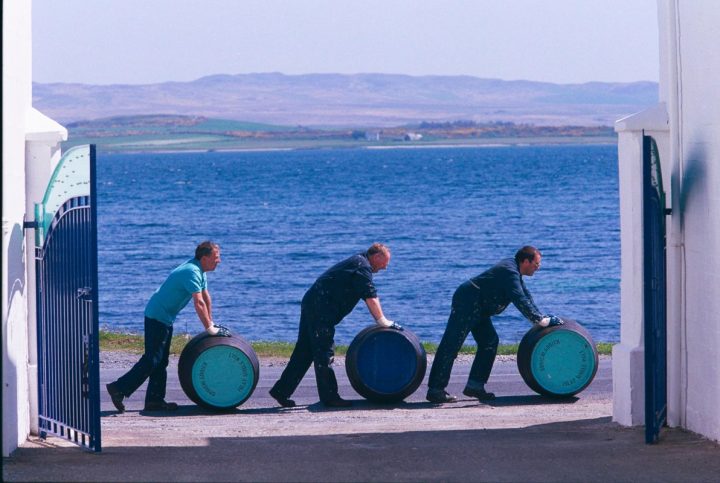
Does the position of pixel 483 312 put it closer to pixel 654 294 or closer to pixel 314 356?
pixel 314 356

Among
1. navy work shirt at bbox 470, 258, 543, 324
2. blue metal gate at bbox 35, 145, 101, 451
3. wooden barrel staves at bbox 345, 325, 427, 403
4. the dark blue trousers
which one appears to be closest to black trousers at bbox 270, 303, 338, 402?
wooden barrel staves at bbox 345, 325, 427, 403

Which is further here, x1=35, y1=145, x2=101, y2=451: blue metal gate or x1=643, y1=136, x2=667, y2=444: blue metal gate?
x1=35, y1=145, x2=101, y2=451: blue metal gate

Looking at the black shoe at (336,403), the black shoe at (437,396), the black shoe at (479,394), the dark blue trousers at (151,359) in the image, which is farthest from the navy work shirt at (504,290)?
the dark blue trousers at (151,359)

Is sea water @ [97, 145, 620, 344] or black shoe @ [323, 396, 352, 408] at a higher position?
black shoe @ [323, 396, 352, 408]

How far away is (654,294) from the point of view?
1016cm

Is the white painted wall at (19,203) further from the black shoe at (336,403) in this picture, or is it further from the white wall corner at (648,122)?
the white wall corner at (648,122)

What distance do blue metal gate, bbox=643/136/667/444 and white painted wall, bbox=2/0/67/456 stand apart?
4.72 metres

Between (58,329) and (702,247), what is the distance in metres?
5.24

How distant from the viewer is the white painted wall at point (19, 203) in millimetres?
9547

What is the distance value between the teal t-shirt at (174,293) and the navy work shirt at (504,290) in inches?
119

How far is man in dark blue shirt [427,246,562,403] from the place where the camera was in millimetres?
13477

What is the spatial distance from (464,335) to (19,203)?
5.53 metres

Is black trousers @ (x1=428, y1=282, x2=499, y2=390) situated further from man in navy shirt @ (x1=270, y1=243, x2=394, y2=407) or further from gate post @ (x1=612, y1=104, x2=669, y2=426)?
gate post @ (x1=612, y1=104, x2=669, y2=426)

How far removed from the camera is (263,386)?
50.1ft
